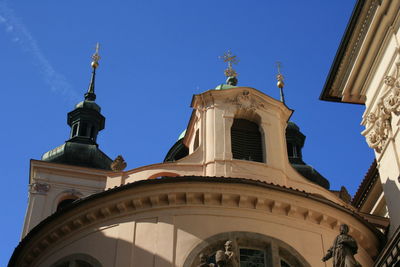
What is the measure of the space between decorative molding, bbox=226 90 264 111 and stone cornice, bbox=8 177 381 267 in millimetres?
4779

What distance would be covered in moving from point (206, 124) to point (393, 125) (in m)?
7.44

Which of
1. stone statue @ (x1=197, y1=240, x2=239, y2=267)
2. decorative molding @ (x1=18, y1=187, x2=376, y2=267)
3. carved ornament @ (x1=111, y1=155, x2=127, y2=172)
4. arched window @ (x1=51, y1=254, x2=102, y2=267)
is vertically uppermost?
carved ornament @ (x1=111, y1=155, x2=127, y2=172)

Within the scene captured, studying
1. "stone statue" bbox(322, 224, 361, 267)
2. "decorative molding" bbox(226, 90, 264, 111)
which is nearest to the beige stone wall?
"decorative molding" bbox(226, 90, 264, 111)

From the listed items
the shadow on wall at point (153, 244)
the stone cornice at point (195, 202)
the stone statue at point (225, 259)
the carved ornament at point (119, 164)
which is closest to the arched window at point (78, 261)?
the shadow on wall at point (153, 244)

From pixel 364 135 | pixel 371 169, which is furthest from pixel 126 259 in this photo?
pixel 371 169

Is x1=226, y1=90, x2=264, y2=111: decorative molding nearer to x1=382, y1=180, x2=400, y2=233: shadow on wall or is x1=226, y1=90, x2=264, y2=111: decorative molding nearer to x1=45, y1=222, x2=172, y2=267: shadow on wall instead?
x1=45, y1=222, x2=172, y2=267: shadow on wall

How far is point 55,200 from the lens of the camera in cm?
2803

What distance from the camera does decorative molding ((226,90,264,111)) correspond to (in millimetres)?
21578

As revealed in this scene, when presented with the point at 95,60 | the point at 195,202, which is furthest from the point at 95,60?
the point at 195,202

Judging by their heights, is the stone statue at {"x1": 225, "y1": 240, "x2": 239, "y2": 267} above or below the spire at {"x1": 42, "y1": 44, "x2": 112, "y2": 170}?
below

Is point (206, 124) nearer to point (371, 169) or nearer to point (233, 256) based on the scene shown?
point (371, 169)

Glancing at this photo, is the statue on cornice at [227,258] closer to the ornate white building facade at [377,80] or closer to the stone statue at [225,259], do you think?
the stone statue at [225,259]

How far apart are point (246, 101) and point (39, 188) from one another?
10443 millimetres

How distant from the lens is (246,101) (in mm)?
21656
